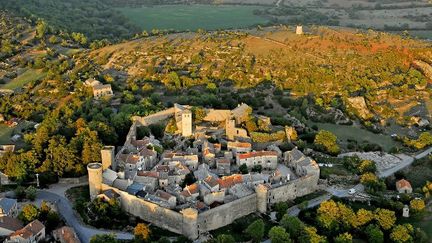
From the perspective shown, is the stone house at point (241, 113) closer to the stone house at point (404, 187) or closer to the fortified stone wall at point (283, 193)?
the fortified stone wall at point (283, 193)

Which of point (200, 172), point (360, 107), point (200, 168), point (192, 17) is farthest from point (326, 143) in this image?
point (192, 17)

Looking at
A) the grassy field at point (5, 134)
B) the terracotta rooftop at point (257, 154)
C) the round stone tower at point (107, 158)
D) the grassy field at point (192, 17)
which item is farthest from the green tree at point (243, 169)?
the grassy field at point (192, 17)

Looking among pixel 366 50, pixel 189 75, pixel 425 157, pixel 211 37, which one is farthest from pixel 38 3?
pixel 425 157

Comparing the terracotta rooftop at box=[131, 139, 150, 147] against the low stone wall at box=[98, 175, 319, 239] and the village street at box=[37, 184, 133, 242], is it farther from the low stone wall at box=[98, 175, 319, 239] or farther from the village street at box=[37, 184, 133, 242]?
the low stone wall at box=[98, 175, 319, 239]

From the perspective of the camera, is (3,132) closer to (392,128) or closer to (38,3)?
(392,128)

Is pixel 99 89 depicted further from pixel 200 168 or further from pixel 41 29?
pixel 41 29
